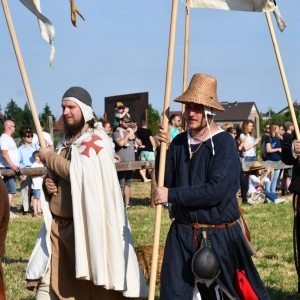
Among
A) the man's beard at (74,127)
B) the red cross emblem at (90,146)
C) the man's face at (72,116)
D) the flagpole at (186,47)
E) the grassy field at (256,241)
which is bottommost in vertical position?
the grassy field at (256,241)

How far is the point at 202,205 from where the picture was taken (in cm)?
511

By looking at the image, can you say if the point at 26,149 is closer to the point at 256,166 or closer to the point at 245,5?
the point at 256,166

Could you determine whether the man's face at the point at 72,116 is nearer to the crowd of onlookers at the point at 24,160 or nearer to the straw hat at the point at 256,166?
the crowd of onlookers at the point at 24,160

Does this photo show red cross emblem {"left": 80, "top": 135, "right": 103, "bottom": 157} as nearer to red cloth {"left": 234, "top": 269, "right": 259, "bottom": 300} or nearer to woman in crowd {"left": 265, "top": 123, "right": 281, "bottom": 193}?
red cloth {"left": 234, "top": 269, "right": 259, "bottom": 300}

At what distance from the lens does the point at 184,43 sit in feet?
20.5

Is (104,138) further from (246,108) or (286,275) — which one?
(246,108)

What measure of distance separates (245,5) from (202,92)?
1.53m

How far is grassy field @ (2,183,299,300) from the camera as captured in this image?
8070mm

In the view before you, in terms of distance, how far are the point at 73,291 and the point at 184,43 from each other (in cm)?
217

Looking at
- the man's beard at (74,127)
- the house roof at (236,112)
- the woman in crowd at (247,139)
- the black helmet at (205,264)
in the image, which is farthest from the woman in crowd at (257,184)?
the house roof at (236,112)

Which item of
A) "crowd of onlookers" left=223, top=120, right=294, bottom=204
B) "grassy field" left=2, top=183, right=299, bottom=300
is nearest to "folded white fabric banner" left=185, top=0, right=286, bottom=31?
"grassy field" left=2, top=183, right=299, bottom=300

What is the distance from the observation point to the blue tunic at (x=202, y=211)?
5.08 metres

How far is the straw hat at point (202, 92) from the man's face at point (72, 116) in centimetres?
89

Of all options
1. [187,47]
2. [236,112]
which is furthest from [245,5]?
[236,112]
